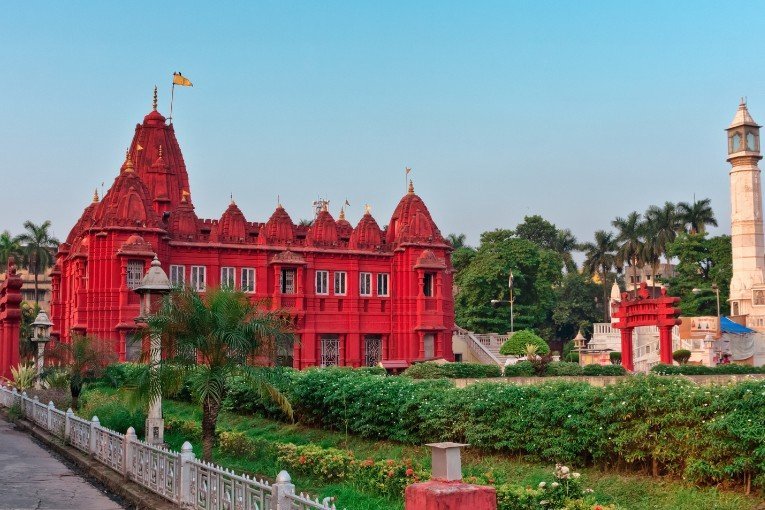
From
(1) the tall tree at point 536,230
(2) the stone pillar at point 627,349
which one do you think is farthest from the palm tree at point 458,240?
(2) the stone pillar at point 627,349

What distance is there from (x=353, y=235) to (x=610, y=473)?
3192 centimetres

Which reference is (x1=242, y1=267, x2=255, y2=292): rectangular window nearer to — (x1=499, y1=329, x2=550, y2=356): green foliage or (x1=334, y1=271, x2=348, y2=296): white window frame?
(x1=334, y1=271, x2=348, y2=296): white window frame

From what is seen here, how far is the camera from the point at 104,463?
14.3 metres

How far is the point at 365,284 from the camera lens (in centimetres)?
4288

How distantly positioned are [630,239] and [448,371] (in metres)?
49.4

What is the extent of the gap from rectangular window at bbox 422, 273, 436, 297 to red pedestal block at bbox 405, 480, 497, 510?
36.5m

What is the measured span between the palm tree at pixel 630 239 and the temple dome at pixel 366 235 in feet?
128

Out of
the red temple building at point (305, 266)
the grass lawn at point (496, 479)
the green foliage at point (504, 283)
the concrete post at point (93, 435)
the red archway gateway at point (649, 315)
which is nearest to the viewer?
the grass lawn at point (496, 479)

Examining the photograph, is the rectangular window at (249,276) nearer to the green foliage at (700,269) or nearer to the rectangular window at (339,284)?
the rectangular window at (339,284)

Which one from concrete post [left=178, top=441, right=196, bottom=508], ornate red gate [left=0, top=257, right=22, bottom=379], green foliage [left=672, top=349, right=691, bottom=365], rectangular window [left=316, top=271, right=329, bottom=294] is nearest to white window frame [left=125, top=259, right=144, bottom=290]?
ornate red gate [left=0, top=257, right=22, bottom=379]

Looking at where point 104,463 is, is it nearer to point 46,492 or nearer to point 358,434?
point 46,492

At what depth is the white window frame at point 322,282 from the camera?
4172 centimetres

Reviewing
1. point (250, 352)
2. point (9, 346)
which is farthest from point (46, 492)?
point (9, 346)

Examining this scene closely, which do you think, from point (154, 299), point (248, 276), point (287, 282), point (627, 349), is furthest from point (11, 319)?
point (627, 349)
